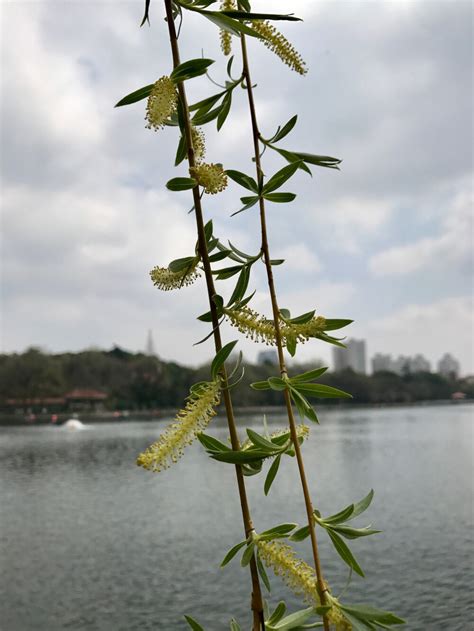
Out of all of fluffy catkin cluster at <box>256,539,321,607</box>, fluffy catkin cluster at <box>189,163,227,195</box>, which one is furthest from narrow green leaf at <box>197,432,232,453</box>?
fluffy catkin cluster at <box>189,163,227,195</box>

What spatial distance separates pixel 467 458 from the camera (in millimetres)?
27766

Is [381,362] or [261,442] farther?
[381,362]

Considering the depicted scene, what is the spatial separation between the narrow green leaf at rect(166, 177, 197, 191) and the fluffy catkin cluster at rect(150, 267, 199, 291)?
0.09m

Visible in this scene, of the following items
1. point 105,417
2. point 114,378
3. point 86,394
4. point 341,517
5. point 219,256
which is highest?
point 114,378

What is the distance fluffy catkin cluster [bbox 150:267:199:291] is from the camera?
721mm

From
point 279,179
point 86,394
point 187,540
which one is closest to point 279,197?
point 279,179

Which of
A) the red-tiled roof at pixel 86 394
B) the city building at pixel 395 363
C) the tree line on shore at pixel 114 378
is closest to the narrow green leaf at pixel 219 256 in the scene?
the tree line on shore at pixel 114 378

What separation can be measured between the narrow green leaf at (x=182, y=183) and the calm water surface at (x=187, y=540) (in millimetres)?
9013

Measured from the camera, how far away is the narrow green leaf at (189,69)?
27.0 inches

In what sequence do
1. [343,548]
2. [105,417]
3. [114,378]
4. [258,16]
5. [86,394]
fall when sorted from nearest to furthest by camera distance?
[258,16] < [343,548] < [105,417] < [86,394] < [114,378]

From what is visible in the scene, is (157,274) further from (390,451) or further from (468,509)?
(390,451)

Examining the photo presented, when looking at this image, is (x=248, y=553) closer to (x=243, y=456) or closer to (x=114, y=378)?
(x=243, y=456)

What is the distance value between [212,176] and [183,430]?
27cm

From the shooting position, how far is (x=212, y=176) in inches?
26.9
